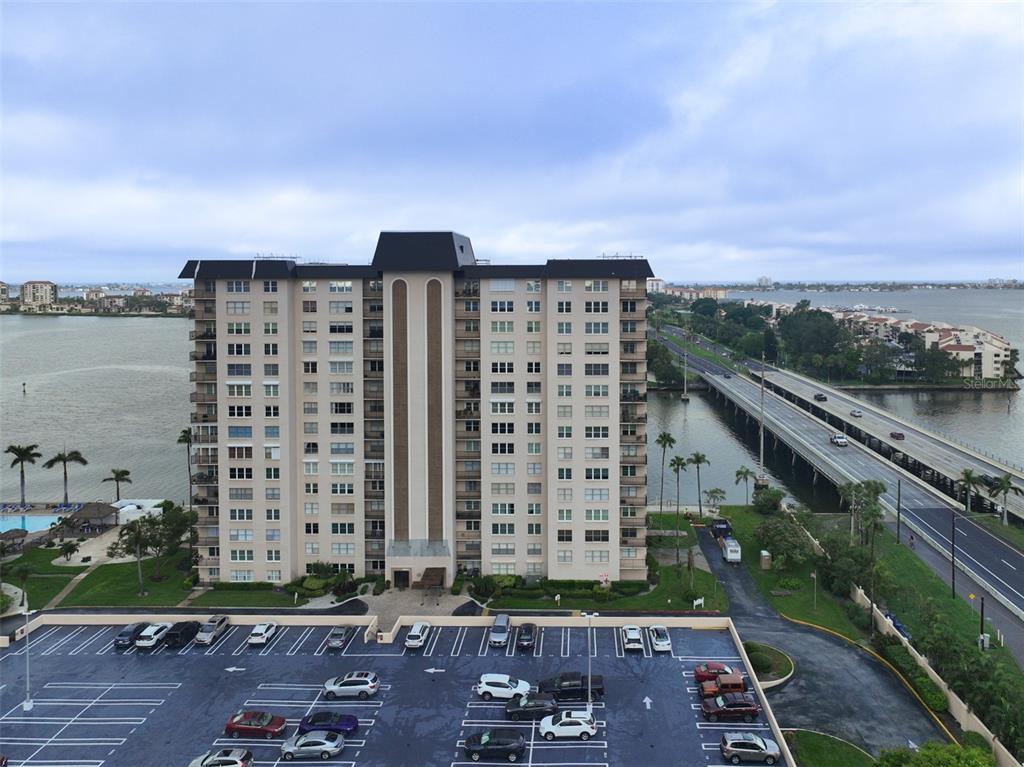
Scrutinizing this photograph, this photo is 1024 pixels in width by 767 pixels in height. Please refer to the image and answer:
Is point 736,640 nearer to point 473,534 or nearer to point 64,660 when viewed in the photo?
point 473,534

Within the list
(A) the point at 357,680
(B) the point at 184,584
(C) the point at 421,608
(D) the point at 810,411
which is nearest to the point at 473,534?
(C) the point at 421,608

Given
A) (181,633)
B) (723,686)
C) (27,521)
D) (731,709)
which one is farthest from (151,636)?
(27,521)

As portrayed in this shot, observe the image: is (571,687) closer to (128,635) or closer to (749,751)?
(749,751)

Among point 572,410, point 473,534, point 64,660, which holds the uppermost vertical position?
point 572,410

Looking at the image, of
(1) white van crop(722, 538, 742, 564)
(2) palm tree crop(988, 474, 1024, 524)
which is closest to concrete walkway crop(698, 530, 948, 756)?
(1) white van crop(722, 538, 742, 564)

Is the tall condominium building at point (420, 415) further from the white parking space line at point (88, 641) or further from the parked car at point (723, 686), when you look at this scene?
the parked car at point (723, 686)
